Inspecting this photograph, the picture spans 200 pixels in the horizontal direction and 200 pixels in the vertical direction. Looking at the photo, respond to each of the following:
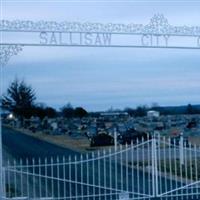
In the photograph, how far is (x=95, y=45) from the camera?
1163 centimetres

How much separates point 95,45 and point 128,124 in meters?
8.90

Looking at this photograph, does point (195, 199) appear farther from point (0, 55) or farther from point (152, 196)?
point (0, 55)

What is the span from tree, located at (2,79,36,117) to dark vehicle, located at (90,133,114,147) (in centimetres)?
211

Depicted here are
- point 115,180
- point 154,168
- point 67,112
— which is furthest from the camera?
point 67,112

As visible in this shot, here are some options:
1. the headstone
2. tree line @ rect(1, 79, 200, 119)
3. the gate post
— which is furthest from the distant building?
the headstone

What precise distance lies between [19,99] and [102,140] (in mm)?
2802

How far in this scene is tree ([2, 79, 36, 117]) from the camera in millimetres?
17625

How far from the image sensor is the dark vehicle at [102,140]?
19.5 m

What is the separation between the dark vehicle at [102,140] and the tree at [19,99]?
211cm

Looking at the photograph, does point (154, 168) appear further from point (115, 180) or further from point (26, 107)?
point (26, 107)

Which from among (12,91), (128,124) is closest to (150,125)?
(128,124)

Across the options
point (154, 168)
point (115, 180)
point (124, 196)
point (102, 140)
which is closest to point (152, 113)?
point (102, 140)

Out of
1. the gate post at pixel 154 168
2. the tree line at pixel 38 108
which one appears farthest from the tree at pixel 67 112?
the gate post at pixel 154 168

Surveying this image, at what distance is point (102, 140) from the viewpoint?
65.6 feet
